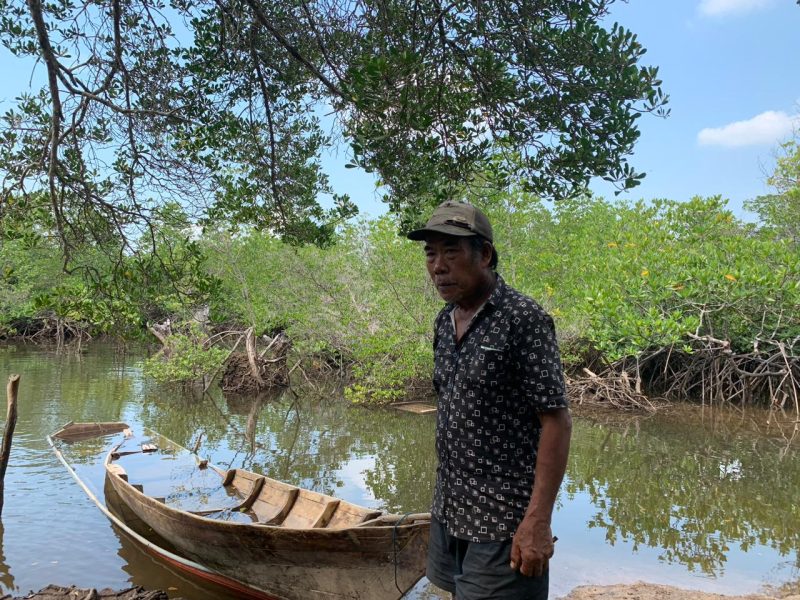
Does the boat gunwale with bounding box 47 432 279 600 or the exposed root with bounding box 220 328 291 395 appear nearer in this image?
the boat gunwale with bounding box 47 432 279 600

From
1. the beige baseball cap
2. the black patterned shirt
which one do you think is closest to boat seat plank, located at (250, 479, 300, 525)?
the black patterned shirt

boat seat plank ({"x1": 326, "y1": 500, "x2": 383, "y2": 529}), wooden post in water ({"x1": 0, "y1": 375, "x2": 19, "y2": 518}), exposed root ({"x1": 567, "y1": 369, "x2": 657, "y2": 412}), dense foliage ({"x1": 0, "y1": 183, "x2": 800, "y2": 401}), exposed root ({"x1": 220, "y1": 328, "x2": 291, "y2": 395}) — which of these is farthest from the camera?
exposed root ({"x1": 220, "y1": 328, "x2": 291, "y2": 395})

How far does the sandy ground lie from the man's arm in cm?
327

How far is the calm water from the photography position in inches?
213

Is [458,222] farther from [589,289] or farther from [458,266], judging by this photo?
[589,289]

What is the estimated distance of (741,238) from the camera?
1238cm

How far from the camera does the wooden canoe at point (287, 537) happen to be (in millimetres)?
3963

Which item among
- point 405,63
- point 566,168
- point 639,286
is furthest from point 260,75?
point 639,286

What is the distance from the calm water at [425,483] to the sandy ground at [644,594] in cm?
21

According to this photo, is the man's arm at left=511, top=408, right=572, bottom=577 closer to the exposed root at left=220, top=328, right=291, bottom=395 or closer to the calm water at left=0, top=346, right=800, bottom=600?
the calm water at left=0, top=346, right=800, bottom=600

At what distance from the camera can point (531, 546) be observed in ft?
5.81

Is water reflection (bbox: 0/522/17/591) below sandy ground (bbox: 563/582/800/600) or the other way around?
below

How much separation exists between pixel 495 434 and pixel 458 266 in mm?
528

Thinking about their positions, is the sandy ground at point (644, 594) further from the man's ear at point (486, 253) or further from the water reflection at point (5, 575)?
the water reflection at point (5, 575)
